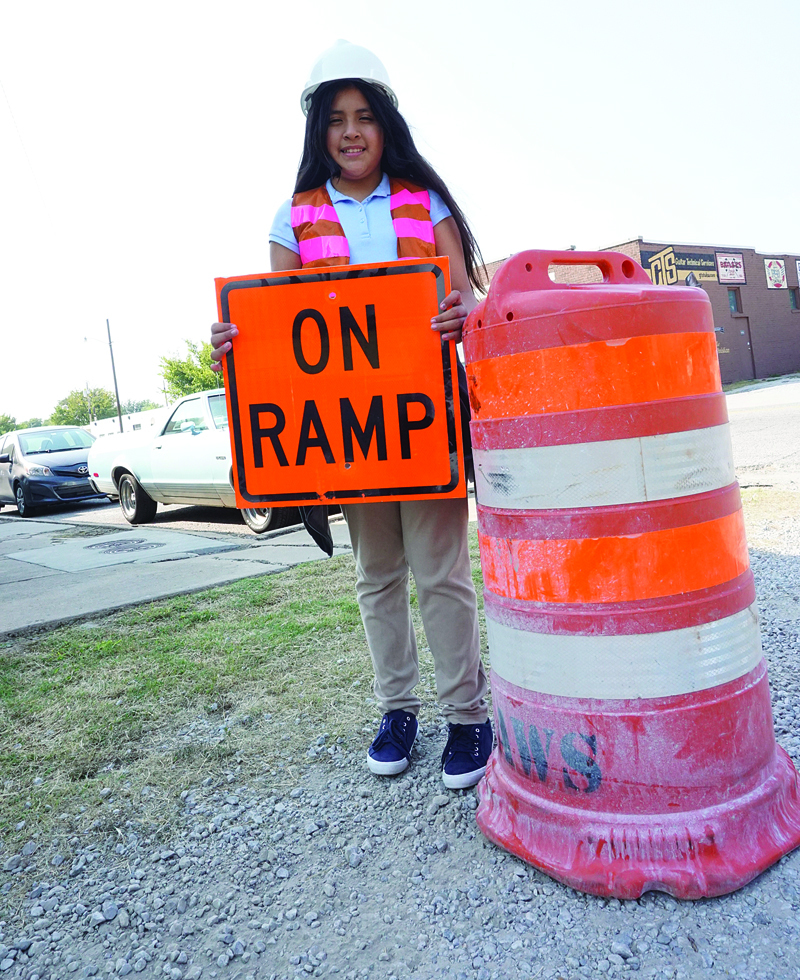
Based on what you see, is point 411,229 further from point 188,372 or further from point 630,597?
point 188,372

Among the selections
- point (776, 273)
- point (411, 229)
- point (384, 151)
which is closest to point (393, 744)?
point (411, 229)

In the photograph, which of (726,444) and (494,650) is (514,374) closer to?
(726,444)

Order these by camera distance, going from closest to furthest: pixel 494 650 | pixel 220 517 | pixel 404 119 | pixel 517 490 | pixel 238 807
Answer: pixel 517 490 → pixel 494 650 → pixel 238 807 → pixel 404 119 → pixel 220 517

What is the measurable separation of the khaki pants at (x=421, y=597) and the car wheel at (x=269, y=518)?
488cm

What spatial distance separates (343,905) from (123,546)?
19.8 ft

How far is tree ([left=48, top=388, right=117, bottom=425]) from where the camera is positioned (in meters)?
71.4

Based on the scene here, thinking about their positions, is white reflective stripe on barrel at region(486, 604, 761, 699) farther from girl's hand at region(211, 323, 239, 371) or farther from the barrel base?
girl's hand at region(211, 323, 239, 371)

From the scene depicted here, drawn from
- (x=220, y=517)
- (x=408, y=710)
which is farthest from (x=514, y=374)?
(x=220, y=517)

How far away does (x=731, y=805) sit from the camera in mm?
1612

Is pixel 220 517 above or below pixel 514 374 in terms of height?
below

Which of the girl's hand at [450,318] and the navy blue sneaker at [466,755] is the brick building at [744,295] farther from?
the navy blue sneaker at [466,755]

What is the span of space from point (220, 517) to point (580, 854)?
26.7ft

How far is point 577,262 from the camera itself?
1800 millimetres

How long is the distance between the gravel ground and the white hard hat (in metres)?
2.08
